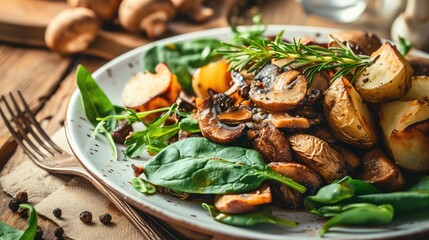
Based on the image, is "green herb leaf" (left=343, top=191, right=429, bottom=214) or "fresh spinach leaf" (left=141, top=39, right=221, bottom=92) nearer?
"green herb leaf" (left=343, top=191, right=429, bottom=214)

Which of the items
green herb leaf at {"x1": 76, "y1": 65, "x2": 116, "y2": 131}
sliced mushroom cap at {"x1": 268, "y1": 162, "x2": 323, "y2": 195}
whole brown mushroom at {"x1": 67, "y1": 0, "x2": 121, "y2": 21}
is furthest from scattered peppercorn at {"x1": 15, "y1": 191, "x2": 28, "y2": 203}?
whole brown mushroom at {"x1": 67, "y1": 0, "x2": 121, "y2": 21}

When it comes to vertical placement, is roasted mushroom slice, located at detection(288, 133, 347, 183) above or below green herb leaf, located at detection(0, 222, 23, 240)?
above

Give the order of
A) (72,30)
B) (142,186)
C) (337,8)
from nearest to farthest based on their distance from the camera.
Answer: (142,186) → (72,30) → (337,8)

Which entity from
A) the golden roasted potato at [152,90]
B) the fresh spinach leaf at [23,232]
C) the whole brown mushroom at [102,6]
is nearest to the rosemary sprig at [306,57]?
the golden roasted potato at [152,90]

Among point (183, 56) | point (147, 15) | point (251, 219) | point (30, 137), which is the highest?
point (251, 219)

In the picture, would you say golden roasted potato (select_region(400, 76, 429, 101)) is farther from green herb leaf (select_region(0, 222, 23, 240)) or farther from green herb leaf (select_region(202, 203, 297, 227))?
green herb leaf (select_region(0, 222, 23, 240))

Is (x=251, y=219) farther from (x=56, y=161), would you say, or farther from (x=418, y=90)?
(x=56, y=161)

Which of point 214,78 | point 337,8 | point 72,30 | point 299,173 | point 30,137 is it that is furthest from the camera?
point 337,8

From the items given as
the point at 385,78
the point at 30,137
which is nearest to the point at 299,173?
the point at 385,78
